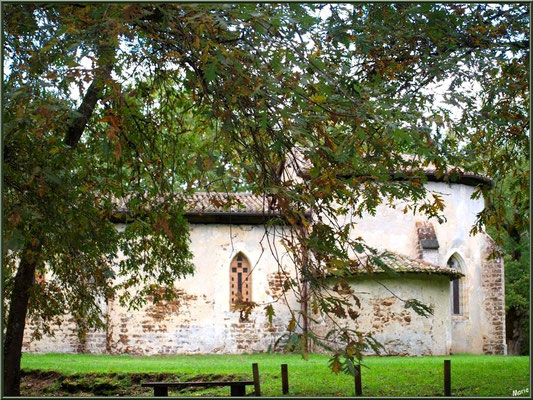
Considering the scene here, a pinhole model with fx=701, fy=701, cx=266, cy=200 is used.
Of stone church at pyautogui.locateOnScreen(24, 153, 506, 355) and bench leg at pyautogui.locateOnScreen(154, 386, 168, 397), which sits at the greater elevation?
stone church at pyautogui.locateOnScreen(24, 153, 506, 355)

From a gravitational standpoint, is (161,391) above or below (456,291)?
below

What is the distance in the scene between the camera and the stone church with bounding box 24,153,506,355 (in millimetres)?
20172

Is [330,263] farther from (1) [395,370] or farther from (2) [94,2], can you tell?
(1) [395,370]

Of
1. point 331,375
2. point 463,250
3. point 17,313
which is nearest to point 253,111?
point 17,313

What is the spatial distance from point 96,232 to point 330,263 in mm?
4791

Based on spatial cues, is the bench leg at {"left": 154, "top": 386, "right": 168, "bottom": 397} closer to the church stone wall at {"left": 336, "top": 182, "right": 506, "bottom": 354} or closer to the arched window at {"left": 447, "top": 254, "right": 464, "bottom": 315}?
the church stone wall at {"left": 336, "top": 182, "right": 506, "bottom": 354}

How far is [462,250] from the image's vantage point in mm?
22969

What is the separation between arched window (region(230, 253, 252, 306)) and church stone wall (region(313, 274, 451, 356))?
12.6 feet

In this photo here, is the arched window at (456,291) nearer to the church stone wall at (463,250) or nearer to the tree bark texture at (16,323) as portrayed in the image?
the church stone wall at (463,250)

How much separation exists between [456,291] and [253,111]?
61.1 ft

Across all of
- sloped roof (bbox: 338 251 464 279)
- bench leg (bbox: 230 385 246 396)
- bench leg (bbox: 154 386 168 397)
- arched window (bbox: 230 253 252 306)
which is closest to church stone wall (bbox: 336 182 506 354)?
sloped roof (bbox: 338 251 464 279)

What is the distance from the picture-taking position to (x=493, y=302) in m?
23.2

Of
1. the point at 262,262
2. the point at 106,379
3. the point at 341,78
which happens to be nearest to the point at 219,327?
the point at 262,262

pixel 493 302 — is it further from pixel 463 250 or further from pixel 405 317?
pixel 405 317
